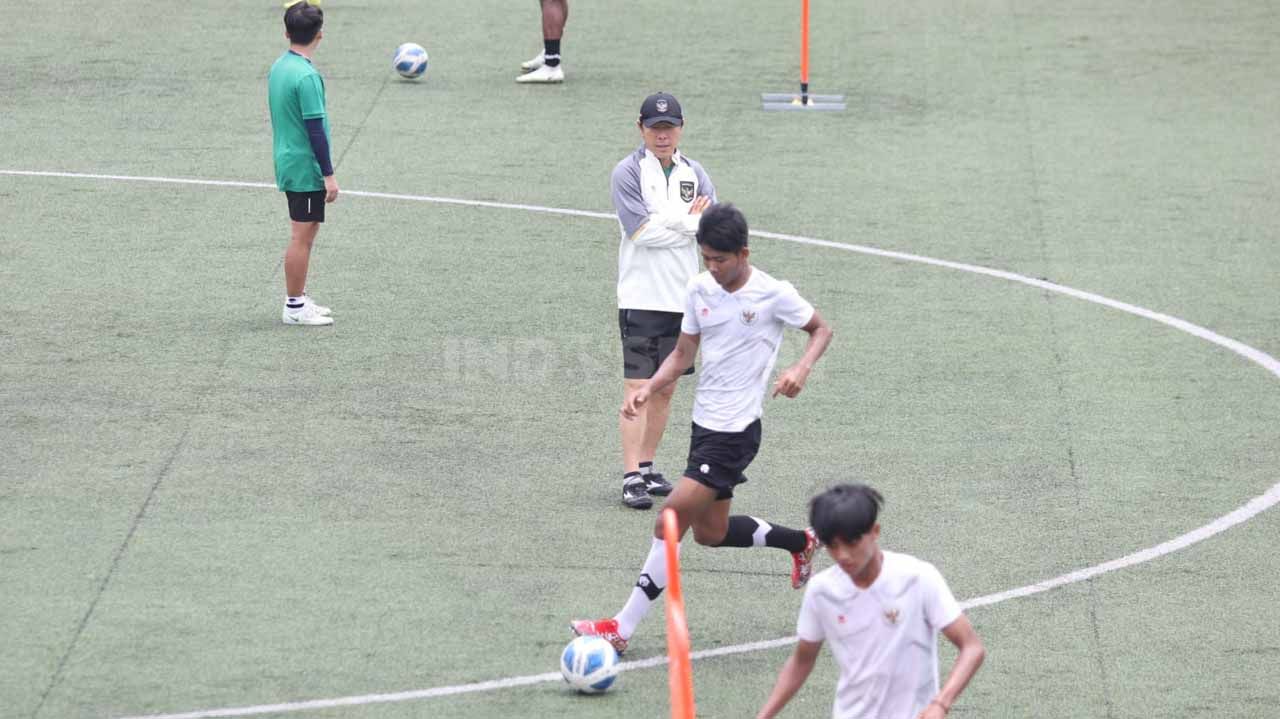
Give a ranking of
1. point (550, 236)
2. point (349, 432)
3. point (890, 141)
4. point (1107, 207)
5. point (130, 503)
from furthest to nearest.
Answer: point (890, 141)
point (1107, 207)
point (550, 236)
point (349, 432)
point (130, 503)

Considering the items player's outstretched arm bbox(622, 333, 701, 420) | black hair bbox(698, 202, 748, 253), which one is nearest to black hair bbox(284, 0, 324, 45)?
player's outstretched arm bbox(622, 333, 701, 420)

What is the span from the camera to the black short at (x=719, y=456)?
9.13m

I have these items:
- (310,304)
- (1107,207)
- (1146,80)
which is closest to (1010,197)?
(1107,207)

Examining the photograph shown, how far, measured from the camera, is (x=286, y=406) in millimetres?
12688

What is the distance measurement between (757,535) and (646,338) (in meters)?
1.77

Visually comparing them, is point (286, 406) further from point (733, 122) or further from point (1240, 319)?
point (733, 122)

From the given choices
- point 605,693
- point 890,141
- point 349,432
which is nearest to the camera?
point 605,693

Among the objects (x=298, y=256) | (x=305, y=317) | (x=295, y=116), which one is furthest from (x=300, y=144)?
(x=305, y=317)

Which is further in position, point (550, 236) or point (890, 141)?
point (890, 141)

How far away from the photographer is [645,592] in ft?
29.8

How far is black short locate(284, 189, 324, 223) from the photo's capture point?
14.0 metres

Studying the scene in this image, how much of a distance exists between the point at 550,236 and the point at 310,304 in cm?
290

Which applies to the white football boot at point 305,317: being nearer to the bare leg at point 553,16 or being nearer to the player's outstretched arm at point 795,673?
the bare leg at point 553,16

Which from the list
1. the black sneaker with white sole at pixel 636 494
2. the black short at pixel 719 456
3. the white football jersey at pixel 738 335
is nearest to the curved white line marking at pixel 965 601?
the black short at pixel 719 456
